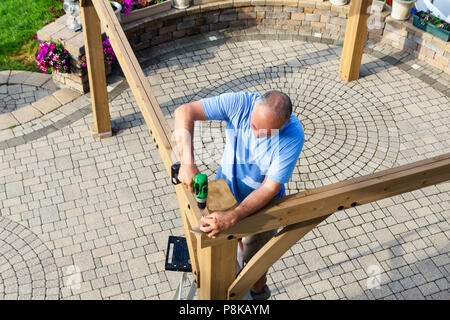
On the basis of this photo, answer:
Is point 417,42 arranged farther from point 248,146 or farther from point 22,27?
point 22,27

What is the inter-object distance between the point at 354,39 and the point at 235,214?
6437mm

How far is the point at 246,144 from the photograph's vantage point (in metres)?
4.15

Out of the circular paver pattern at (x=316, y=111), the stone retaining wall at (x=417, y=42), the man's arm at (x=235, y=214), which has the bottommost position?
the circular paver pattern at (x=316, y=111)

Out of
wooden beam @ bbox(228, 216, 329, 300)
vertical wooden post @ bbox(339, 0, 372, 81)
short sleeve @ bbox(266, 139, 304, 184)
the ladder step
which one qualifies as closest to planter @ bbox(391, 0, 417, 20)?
vertical wooden post @ bbox(339, 0, 372, 81)

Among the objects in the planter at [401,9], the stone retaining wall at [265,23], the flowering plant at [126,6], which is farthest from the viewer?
the stone retaining wall at [265,23]

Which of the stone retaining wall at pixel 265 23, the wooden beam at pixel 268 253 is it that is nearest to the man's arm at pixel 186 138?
the wooden beam at pixel 268 253

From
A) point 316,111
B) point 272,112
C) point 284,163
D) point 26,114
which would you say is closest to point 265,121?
point 272,112

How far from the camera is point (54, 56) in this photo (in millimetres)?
8703

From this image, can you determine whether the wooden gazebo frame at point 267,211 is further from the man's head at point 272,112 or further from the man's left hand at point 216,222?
the man's head at point 272,112

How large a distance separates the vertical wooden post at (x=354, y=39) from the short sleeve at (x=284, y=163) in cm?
540

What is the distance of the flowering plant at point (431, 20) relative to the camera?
379 inches

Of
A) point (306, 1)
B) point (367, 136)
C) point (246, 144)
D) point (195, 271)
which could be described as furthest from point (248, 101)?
point (306, 1)

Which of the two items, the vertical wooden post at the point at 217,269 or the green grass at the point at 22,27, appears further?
the green grass at the point at 22,27

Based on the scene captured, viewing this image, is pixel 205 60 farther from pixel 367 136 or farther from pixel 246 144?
pixel 246 144
